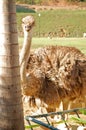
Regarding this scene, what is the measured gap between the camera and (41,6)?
36469mm

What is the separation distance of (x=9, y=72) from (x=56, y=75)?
3035mm

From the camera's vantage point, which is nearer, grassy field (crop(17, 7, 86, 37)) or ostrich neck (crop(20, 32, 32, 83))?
ostrich neck (crop(20, 32, 32, 83))

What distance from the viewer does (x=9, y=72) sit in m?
2.75

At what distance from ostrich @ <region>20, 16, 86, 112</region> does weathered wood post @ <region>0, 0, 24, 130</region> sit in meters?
2.75

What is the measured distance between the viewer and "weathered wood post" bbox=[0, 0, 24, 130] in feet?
8.89

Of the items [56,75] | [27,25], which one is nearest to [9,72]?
[27,25]

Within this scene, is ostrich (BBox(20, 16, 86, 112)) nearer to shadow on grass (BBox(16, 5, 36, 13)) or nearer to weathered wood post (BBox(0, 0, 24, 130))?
weathered wood post (BBox(0, 0, 24, 130))

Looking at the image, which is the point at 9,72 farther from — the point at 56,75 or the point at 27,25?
the point at 56,75

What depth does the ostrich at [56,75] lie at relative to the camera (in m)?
5.72

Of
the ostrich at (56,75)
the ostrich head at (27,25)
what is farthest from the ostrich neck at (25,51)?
the ostrich at (56,75)

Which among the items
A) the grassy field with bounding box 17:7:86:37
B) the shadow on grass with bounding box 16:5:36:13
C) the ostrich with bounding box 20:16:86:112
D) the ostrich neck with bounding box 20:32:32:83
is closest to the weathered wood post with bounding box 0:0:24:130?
the ostrich neck with bounding box 20:32:32:83

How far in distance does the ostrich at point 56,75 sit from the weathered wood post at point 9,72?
2.75 meters

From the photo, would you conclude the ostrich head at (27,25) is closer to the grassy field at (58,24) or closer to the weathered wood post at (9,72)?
the weathered wood post at (9,72)

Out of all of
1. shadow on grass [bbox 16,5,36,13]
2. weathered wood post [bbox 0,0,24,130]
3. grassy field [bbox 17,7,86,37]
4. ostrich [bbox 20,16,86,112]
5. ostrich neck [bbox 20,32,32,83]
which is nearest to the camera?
weathered wood post [bbox 0,0,24,130]
